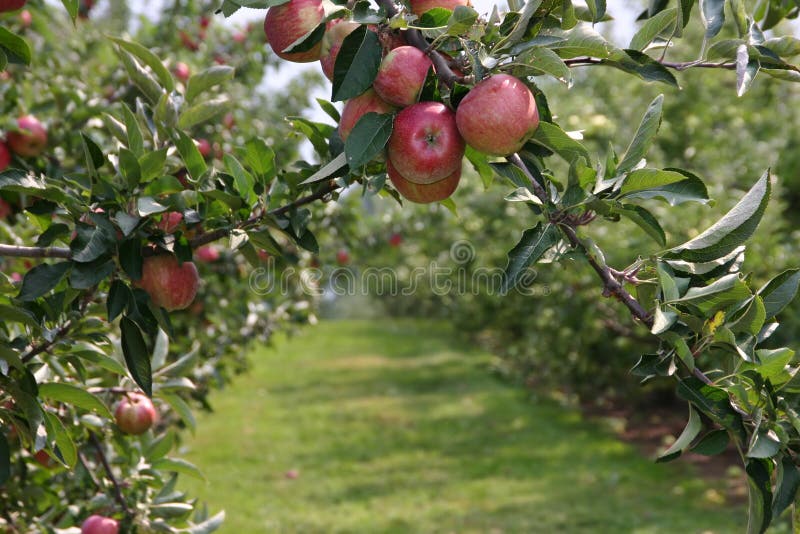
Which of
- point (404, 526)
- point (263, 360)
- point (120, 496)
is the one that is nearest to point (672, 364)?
point (120, 496)

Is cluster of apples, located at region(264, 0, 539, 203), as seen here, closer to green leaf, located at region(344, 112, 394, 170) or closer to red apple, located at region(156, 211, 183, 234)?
green leaf, located at region(344, 112, 394, 170)

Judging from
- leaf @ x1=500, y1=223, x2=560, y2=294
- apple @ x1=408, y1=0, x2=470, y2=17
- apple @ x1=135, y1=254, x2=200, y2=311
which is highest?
apple @ x1=408, y1=0, x2=470, y2=17

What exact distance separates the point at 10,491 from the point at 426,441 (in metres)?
5.04

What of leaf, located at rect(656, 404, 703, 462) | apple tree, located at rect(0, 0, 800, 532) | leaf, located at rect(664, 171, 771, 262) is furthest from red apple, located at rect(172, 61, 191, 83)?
leaf, located at rect(656, 404, 703, 462)

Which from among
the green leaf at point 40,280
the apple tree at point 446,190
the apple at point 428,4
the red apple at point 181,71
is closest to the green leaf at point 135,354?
the apple tree at point 446,190

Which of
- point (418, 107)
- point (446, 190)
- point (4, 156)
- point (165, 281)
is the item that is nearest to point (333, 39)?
point (418, 107)

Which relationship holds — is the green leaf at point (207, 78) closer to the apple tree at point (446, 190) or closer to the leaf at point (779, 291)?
the apple tree at point (446, 190)

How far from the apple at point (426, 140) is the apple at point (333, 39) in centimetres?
14

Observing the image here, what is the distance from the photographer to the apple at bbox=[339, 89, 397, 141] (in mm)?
1138

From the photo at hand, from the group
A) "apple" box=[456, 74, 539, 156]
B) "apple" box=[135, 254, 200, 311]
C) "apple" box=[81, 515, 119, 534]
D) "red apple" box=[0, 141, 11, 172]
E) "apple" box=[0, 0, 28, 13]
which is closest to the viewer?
"apple" box=[456, 74, 539, 156]

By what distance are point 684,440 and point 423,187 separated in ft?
1.78

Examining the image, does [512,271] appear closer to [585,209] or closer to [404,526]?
[585,209]

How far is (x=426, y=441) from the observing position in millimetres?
6668

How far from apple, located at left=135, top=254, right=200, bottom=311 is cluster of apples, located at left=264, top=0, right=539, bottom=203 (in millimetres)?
434
